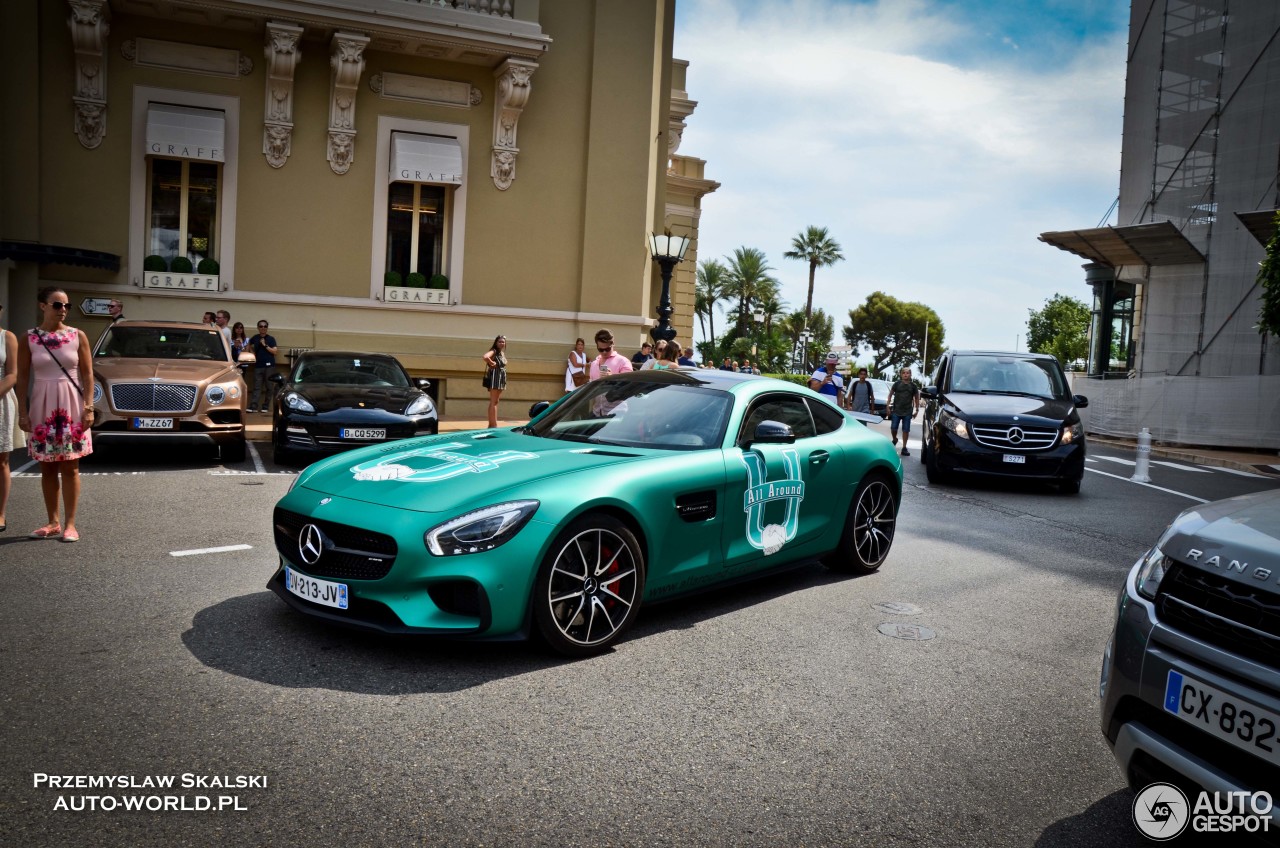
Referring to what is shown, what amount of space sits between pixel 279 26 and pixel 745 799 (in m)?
17.7

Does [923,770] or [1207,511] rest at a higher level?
[1207,511]

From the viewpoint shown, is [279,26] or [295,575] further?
[279,26]

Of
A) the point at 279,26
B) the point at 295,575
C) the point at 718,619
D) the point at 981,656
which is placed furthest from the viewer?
the point at 279,26

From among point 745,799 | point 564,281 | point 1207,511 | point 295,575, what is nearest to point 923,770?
point 745,799

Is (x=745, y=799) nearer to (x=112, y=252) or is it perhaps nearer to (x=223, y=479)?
(x=223, y=479)

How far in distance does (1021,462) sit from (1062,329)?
83.5 meters

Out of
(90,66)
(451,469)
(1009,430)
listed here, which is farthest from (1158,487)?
(90,66)

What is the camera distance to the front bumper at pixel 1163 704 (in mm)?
2684

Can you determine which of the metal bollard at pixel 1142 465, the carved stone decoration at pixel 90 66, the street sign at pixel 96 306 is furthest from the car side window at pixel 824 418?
the carved stone decoration at pixel 90 66

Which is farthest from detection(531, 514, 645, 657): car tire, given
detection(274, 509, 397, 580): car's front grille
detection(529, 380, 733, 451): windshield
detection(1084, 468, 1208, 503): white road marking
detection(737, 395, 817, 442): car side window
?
detection(1084, 468, 1208, 503): white road marking

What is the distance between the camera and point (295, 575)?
16.1 feet

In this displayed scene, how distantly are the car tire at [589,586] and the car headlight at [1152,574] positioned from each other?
244cm

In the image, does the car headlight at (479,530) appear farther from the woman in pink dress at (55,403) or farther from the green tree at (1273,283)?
the green tree at (1273,283)

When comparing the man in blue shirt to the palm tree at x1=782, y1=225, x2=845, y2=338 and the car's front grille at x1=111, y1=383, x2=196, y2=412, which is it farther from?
the palm tree at x1=782, y1=225, x2=845, y2=338
